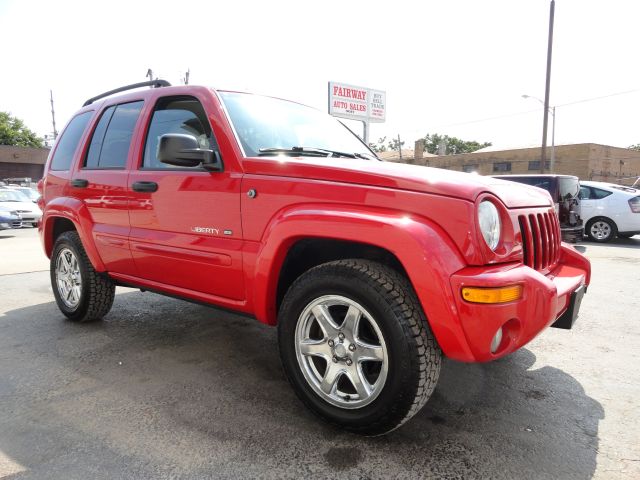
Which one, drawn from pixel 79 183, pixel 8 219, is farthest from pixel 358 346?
pixel 8 219

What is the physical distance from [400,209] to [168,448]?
1606 mm

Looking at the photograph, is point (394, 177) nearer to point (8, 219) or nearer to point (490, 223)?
point (490, 223)

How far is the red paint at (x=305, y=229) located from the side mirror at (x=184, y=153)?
0.25 feet

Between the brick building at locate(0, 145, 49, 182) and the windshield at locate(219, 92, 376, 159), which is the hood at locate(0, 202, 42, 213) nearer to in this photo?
the windshield at locate(219, 92, 376, 159)

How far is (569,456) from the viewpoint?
2.20 metres

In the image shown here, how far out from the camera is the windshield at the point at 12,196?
15738 mm

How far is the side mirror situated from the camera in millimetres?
2672

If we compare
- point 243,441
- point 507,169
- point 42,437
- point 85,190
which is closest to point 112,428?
point 42,437

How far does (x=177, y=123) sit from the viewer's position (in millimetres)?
3293

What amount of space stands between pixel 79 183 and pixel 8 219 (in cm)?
1187

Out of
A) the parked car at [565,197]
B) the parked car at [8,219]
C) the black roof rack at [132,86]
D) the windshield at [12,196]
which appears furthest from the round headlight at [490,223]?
the windshield at [12,196]

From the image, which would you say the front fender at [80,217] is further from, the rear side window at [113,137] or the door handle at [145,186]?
the door handle at [145,186]

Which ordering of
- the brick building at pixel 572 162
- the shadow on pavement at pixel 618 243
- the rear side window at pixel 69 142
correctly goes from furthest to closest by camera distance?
the brick building at pixel 572 162 < the shadow on pavement at pixel 618 243 < the rear side window at pixel 69 142

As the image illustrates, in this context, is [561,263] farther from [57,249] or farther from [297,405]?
[57,249]
